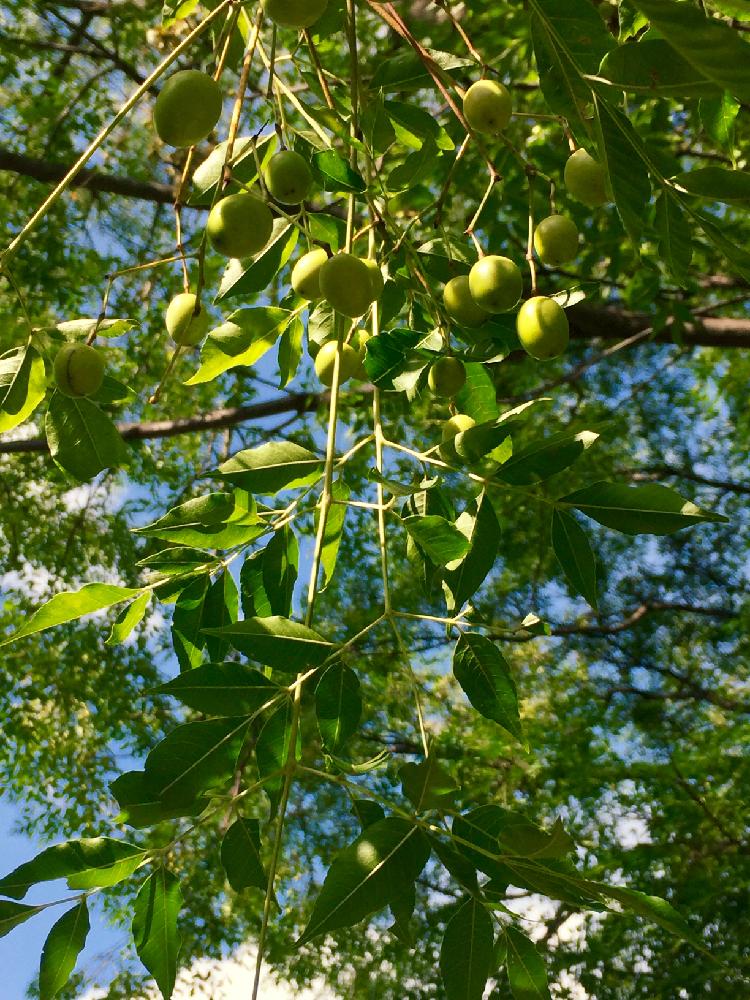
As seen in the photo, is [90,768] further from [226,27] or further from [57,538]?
[226,27]

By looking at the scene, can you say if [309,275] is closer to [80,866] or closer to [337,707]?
[337,707]

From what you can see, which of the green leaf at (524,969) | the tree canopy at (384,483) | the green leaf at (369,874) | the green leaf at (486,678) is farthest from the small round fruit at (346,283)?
the green leaf at (524,969)

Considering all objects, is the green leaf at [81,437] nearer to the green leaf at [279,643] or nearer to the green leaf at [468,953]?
the green leaf at [279,643]

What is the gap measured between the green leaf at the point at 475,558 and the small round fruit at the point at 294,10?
14.1 inches

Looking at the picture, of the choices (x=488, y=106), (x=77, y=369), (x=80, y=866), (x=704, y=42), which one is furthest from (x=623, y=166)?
(x=80, y=866)

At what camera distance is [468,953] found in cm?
64

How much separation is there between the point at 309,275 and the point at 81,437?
24cm

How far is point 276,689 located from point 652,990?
3.19 m

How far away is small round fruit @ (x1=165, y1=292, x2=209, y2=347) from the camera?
78cm

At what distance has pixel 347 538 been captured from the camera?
4.14 meters

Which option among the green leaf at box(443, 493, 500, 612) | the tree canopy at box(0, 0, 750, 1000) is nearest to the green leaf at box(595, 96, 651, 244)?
the tree canopy at box(0, 0, 750, 1000)

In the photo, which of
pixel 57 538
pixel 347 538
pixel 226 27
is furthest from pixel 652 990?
pixel 226 27

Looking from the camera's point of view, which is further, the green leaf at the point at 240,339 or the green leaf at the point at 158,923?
the green leaf at the point at 240,339

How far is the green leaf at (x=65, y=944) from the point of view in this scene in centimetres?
68
